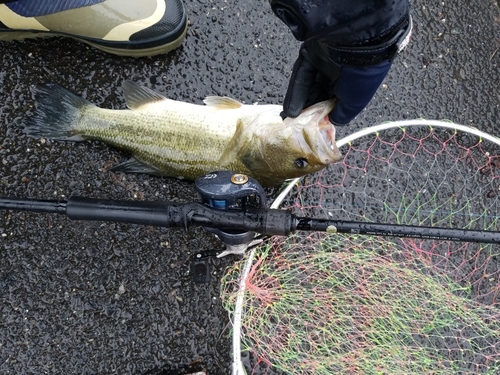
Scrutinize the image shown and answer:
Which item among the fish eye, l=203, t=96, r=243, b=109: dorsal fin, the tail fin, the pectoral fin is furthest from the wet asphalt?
the fish eye

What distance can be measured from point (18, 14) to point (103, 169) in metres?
0.88

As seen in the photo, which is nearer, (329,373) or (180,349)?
(329,373)

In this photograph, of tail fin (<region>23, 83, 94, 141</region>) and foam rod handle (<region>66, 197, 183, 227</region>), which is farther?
tail fin (<region>23, 83, 94, 141</region>)

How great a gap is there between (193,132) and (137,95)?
1.36ft

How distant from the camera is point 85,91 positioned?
255 centimetres

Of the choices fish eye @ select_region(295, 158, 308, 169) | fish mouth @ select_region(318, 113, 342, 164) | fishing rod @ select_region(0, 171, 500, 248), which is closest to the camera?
fishing rod @ select_region(0, 171, 500, 248)

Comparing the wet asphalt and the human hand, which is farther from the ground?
the human hand

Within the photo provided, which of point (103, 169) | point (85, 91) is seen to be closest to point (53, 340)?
point (103, 169)

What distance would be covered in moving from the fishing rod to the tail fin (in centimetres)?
67

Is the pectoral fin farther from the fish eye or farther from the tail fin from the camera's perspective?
the tail fin

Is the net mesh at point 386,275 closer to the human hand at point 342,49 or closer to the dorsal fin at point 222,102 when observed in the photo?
the dorsal fin at point 222,102

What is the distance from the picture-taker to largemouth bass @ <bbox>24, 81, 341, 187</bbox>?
2020 mm

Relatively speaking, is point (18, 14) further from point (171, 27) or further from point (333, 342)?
point (333, 342)

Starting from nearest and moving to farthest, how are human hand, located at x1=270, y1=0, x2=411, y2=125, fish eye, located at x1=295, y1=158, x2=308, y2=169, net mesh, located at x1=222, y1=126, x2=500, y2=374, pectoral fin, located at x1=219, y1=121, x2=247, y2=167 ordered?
human hand, located at x1=270, y1=0, x2=411, y2=125 < fish eye, located at x1=295, y1=158, x2=308, y2=169 < pectoral fin, located at x1=219, y1=121, x2=247, y2=167 < net mesh, located at x1=222, y1=126, x2=500, y2=374
